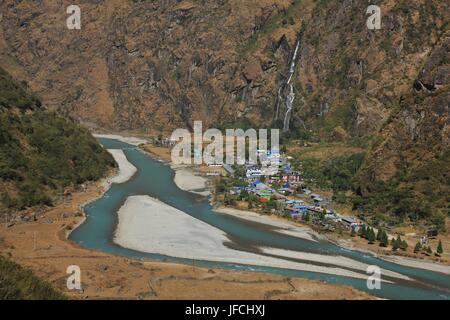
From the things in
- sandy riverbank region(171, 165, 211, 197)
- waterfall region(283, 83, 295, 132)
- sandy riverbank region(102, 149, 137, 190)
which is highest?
waterfall region(283, 83, 295, 132)

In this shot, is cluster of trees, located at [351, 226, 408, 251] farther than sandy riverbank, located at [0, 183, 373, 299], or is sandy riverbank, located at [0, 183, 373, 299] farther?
cluster of trees, located at [351, 226, 408, 251]

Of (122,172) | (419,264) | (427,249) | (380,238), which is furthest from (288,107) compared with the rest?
(419,264)

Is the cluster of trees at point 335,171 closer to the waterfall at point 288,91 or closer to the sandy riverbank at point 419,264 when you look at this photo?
the sandy riverbank at point 419,264

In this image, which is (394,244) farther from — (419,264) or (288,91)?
(288,91)

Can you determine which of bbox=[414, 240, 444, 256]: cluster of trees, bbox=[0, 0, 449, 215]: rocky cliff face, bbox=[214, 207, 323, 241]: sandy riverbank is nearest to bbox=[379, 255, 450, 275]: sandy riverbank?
bbox=[414, 240, 444, 256]: cluster of trees

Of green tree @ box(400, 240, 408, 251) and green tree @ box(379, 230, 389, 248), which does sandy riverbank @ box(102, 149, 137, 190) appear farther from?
green tree @ box(400, 240, 408, 251)
